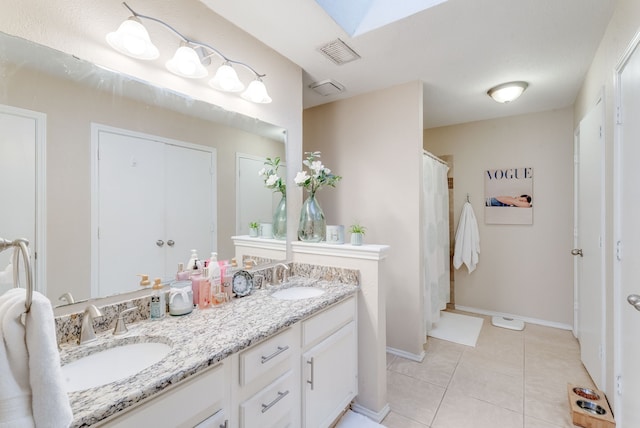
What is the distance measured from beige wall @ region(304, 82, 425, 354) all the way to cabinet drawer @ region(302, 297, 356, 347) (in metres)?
0.96

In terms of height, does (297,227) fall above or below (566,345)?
above

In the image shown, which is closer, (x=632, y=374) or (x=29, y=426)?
(x=29, y=426)

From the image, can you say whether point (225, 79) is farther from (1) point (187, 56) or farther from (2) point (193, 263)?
(2) point (193, 263)

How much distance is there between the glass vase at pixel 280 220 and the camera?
208 cm

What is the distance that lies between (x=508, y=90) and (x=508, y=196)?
54.7 inches

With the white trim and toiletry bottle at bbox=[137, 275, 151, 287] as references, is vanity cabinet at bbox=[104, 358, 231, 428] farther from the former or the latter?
the white trim

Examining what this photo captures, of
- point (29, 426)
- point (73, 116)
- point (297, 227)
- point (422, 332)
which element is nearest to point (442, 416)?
point (422, 332)

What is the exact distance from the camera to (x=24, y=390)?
0.60 m

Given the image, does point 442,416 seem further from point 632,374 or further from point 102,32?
point 102,32

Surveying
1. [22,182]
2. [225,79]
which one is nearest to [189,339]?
[22,182]

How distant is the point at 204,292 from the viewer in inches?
56.1


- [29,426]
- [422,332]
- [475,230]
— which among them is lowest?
[422,332]

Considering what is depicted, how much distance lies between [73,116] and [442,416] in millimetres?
2563

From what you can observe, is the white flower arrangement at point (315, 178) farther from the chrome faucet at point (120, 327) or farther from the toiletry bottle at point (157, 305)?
the chrome faucet at point (120, 327)
